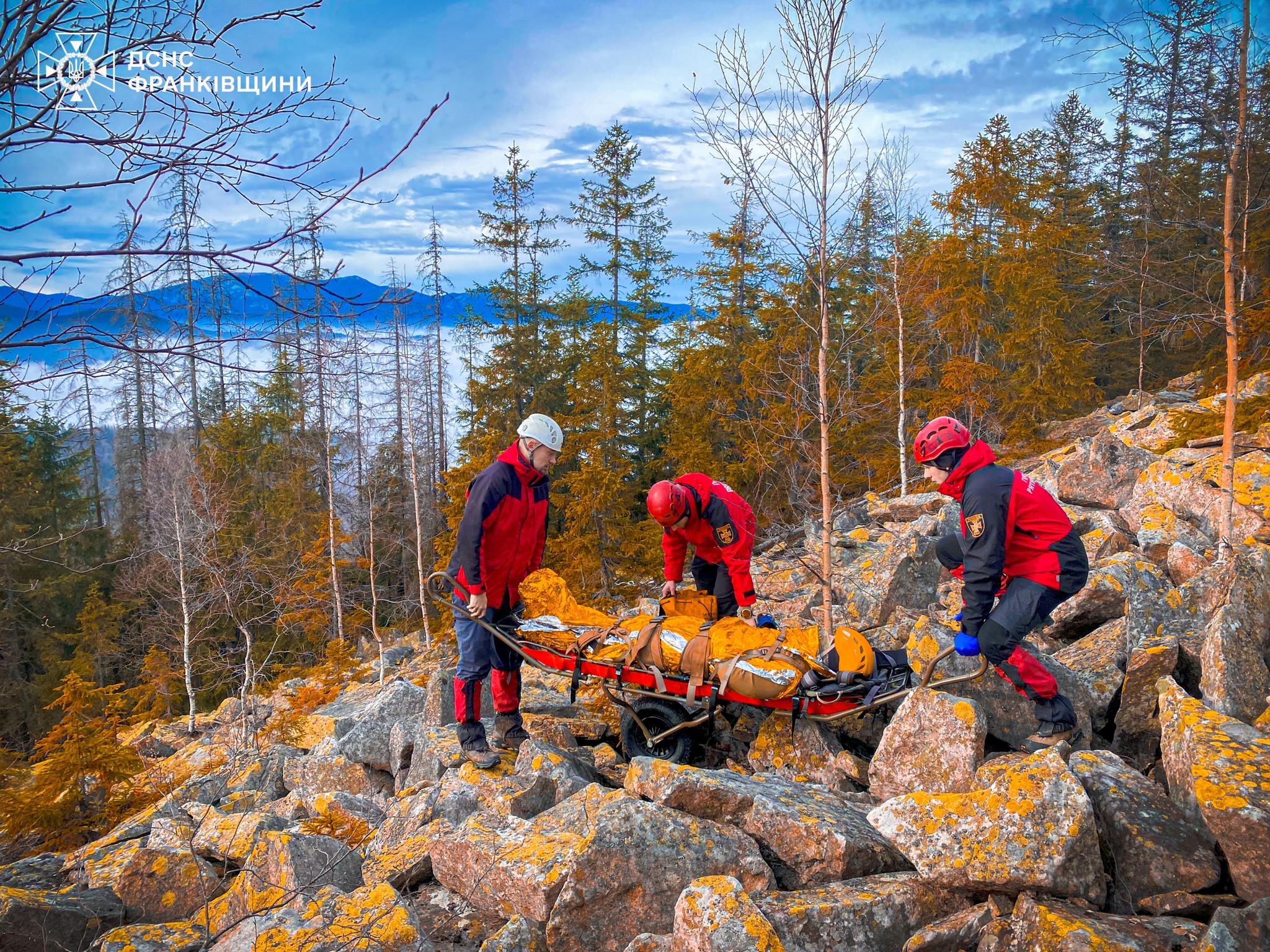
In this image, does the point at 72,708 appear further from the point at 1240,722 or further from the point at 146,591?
the point at 146,591

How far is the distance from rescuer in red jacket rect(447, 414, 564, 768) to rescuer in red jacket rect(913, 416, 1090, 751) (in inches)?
116

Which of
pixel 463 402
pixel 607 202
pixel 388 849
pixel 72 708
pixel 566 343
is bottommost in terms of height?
pixel 72 708

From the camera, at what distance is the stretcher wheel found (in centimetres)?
539

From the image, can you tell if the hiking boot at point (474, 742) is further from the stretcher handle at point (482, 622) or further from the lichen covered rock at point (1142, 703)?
the lichen covered rock at point (1142, 703)

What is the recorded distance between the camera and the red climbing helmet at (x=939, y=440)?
4.70m

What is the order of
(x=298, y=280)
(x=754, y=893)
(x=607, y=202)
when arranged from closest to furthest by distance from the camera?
1. (x=298, y=280)
2. (x=754, y=893)
3. (x=607, y=202)

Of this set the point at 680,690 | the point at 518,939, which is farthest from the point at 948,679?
the point at 518,939

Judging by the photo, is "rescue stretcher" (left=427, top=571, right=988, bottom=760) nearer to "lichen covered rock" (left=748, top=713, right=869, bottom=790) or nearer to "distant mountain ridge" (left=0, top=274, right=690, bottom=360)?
"lichen covered rock" (left=748, top=713, right=869, bottom=790)

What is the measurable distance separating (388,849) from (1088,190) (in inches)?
1438

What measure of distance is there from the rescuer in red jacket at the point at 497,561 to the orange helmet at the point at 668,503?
3.11 ft

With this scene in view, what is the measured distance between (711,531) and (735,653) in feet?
5.58

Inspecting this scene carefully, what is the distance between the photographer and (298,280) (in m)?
2.33

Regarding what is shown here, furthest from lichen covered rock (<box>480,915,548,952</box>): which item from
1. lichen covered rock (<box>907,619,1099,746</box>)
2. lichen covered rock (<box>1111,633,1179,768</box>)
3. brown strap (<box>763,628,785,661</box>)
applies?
lichen covered rock (<box>1111,633,1179,768</box>)

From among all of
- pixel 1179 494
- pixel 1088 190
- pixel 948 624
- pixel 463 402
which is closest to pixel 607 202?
pixel 463 402
